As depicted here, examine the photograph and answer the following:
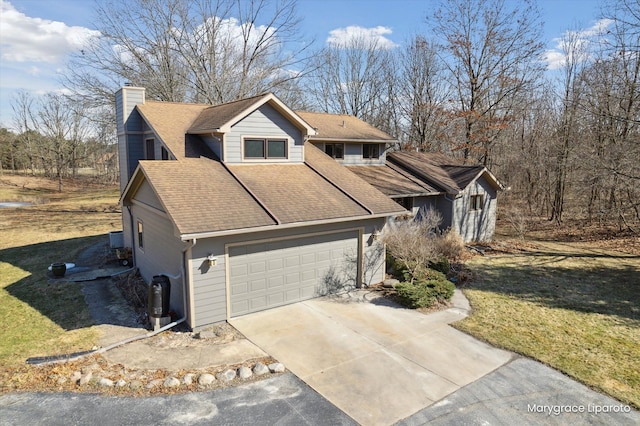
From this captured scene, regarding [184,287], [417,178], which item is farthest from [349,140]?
[184,287]

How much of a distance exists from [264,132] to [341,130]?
7.46 m

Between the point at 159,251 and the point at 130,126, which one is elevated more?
the point at 130,126

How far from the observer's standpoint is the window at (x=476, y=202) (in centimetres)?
2033

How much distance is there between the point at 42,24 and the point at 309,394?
28353 mm

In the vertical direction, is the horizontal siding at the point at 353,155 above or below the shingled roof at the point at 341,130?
below

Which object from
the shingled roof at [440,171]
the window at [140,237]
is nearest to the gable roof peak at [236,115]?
the window at [140,237]

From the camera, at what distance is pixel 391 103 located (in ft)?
121

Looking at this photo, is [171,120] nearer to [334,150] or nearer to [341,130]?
[334,150]

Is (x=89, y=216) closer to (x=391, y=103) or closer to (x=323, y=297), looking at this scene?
(x=323, y=297)

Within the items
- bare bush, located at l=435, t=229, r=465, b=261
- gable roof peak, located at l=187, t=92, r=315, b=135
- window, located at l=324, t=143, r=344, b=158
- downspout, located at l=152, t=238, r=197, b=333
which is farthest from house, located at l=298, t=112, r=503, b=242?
downspout, located at l=152, t=238, r=197, b=333

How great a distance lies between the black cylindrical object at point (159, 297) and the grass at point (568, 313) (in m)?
7.51

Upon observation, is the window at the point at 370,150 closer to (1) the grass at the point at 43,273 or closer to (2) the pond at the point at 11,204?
(1) the grass at the point at 43,273

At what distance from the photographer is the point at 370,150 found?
69.5 ft

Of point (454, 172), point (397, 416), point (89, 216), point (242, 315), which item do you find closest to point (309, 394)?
point (397, 416)
